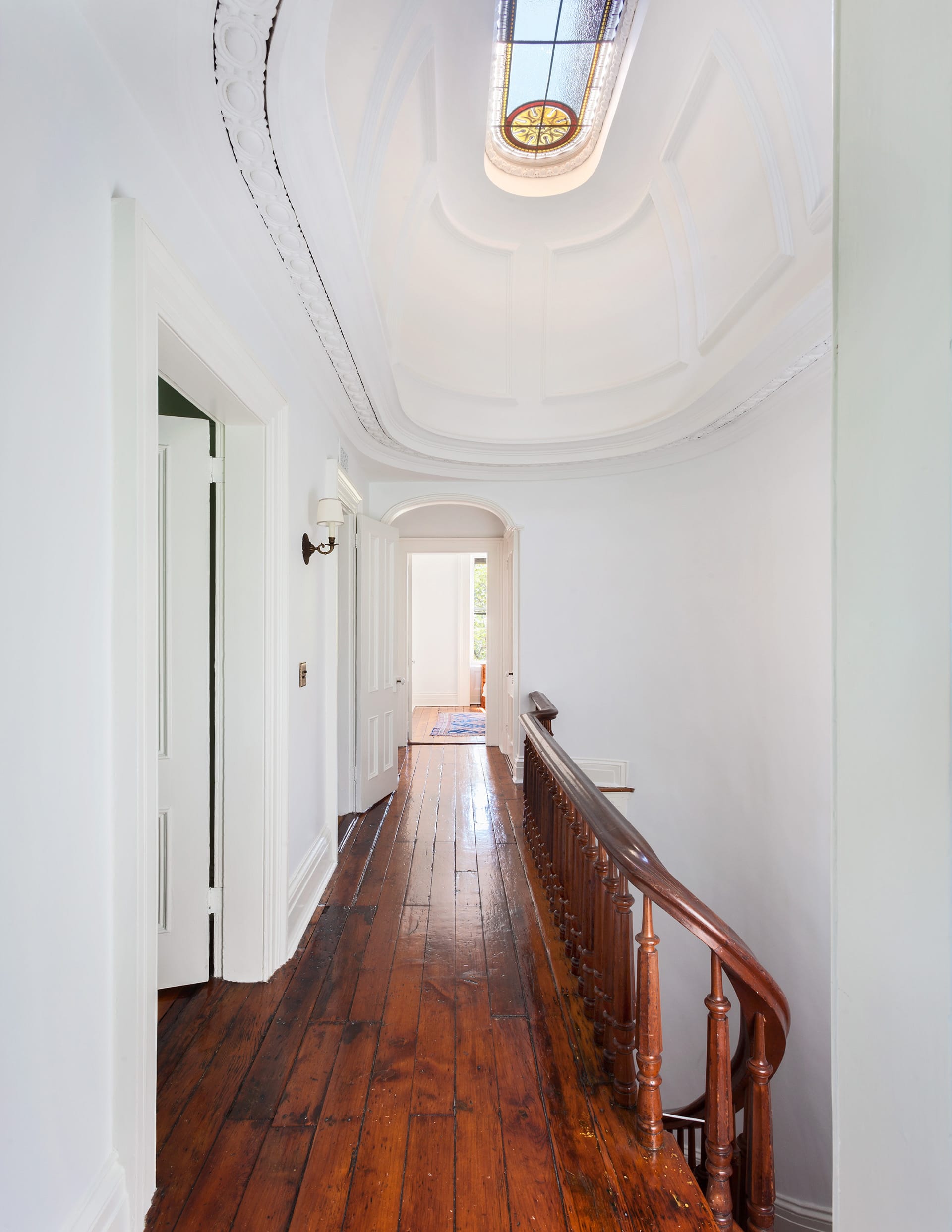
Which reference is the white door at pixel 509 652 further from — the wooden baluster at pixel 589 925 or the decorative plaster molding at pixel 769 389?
the wooden baluster at pixel 589 925

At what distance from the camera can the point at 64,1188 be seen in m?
1.17

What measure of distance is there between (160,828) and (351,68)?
110 inches

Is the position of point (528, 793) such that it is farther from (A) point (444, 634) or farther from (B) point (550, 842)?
(A) point (444, 634)

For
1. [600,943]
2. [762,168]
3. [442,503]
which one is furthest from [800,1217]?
[762,168]

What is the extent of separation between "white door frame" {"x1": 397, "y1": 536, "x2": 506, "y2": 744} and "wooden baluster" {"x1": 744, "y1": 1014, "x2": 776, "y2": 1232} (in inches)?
201

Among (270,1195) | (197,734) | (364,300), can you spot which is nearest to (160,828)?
(197,734)

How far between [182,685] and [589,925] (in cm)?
178

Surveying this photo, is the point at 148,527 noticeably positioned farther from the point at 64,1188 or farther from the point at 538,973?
the point at 538,973

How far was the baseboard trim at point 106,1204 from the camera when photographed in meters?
1.23

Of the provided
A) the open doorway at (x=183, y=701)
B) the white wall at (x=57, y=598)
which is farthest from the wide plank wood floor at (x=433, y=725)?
the white wall at (x=57, y=598)

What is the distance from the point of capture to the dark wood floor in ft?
5.02

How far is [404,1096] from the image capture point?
1.89m

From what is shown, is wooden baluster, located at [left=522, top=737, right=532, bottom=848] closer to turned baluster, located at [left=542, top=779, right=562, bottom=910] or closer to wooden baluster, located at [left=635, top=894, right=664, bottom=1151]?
turned baluster, located at [left=542, top=779, right=562, bottom=910]

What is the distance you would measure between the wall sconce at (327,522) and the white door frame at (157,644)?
1.21 feet
